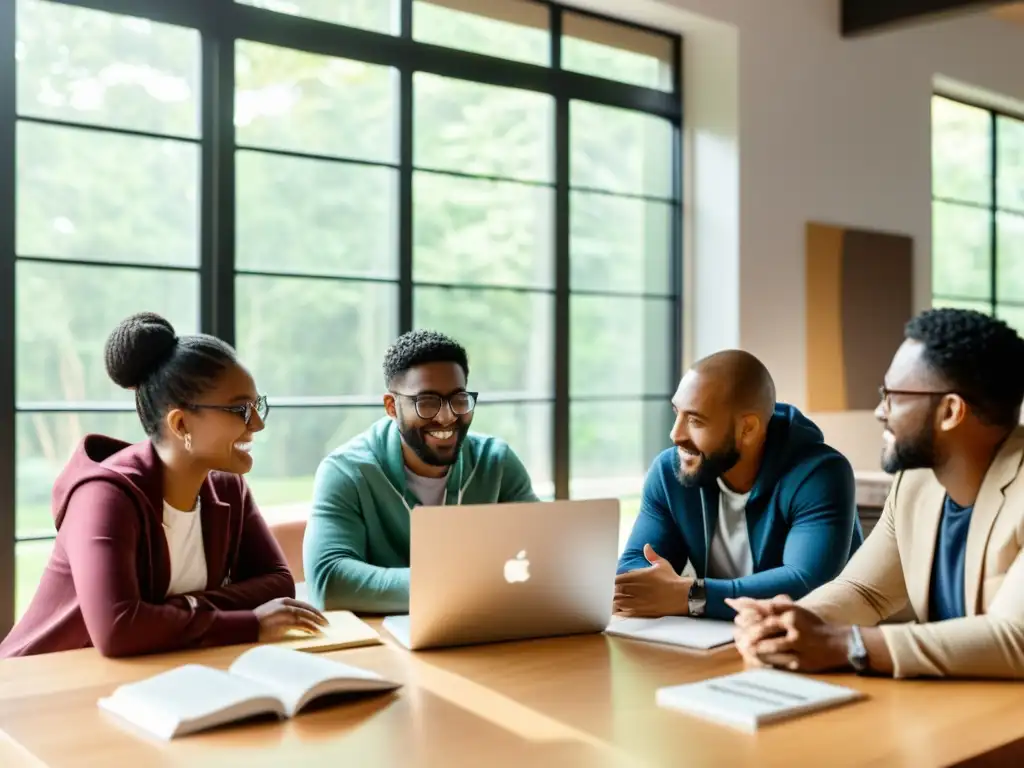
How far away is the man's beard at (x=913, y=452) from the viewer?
195 centimetres

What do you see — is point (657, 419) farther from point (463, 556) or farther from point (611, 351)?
point (463, 556)

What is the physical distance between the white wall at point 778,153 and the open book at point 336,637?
139 inches

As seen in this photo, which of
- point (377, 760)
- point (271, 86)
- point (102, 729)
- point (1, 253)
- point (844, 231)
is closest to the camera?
point (377, 760)

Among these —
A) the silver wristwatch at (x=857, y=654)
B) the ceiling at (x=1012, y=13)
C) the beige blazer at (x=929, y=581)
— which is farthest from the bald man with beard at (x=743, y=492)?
the ceiling at (x=1012, y=13)

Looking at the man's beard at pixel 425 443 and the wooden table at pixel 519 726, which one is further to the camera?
the man's beard at pixel 425 443

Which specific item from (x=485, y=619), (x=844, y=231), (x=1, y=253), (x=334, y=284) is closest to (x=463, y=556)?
(x=485, y=619)

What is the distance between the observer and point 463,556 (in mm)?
1925

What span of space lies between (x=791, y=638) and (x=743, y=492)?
769 mm

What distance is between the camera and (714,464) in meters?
2.46

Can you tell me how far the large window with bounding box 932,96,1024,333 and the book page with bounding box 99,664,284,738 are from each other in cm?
574

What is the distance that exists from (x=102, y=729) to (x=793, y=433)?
1590 millimetres

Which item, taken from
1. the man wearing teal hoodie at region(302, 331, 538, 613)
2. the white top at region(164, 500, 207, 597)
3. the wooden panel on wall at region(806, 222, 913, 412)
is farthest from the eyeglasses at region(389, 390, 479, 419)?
the wooden panel on wall at region(806, 222, 913, 412)

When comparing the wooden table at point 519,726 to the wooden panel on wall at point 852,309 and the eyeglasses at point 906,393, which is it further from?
the wooden panel on wall at point 852,309

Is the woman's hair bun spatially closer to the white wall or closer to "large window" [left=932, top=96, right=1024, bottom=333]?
the white wall
